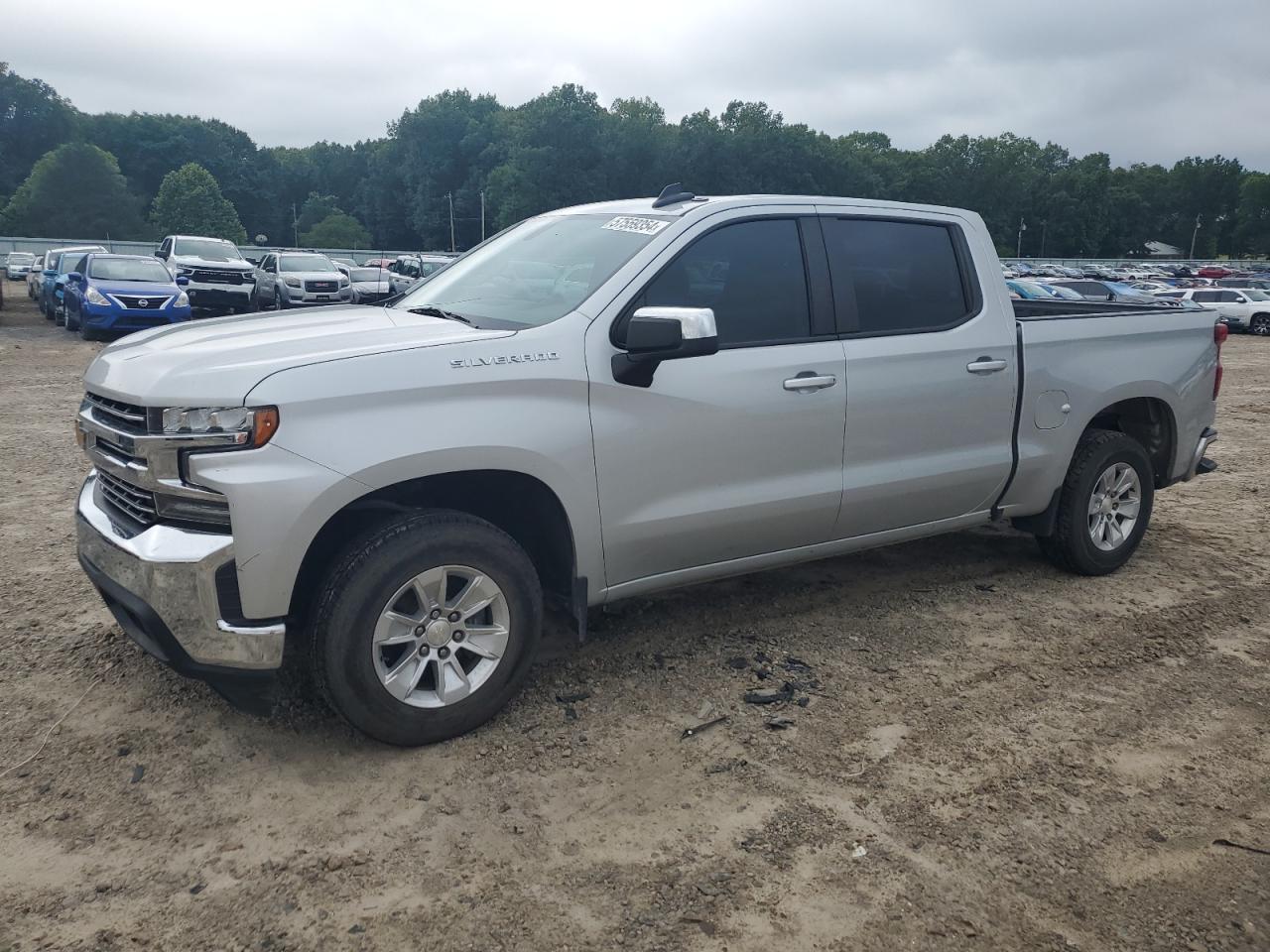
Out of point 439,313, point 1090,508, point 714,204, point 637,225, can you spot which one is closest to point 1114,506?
point 1090,508

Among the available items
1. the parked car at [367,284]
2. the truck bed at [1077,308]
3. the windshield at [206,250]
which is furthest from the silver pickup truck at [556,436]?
the windshield at [206,250]

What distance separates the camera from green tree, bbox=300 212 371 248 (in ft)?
293

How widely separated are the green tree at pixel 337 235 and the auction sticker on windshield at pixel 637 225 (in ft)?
291

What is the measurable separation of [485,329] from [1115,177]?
142219 millimetres

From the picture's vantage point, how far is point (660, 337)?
3.59m

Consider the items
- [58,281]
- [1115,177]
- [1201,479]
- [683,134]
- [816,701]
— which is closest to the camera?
[816,701]

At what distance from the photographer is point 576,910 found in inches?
107

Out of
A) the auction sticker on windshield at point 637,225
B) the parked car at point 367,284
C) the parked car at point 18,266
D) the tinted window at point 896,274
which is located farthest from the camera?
the parked car at point 18,266

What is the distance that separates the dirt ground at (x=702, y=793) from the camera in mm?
2713

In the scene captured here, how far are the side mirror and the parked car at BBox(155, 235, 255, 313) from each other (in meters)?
20.8

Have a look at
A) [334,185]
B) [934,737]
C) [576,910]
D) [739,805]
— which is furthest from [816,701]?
[334,185]

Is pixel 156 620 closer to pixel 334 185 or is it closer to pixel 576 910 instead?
pixel 576 910

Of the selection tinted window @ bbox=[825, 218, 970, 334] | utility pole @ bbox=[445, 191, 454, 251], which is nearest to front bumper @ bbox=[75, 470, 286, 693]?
tinted window @ bbox=[825, 218, 970, 334]

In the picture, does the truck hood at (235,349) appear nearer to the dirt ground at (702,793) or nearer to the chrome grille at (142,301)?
the dirt ground at (702,793)
